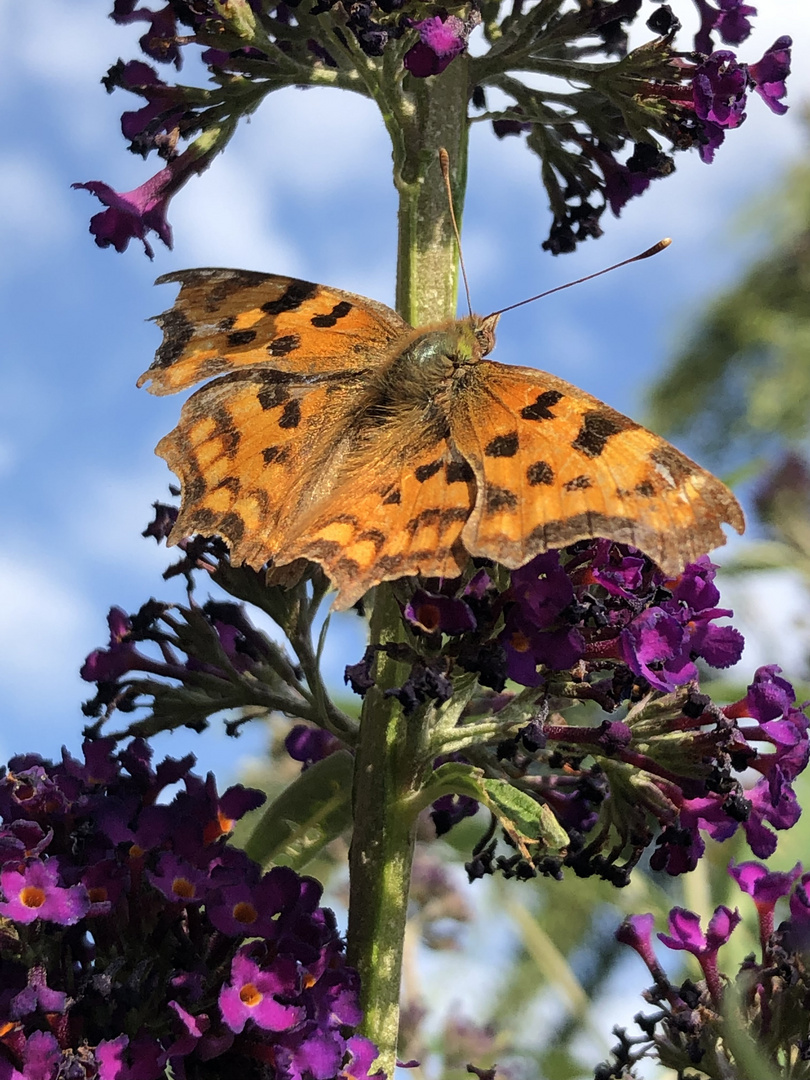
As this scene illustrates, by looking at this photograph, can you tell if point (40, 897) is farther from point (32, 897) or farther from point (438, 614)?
point (438, 614)

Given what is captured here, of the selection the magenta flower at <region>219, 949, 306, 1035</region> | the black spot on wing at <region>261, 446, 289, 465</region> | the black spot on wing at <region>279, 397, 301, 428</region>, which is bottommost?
the magenta flower at <region>219, 949, 306, 1035</region>

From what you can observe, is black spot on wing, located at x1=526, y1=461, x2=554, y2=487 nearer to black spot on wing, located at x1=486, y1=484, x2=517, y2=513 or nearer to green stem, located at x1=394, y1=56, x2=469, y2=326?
black spot on wing, located at x1=486, y1=484, x2=517, y2=513

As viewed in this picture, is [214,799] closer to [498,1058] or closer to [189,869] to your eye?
[189,869]

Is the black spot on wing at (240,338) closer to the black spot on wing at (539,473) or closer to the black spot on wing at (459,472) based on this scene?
the black spot on wing at (459,472)

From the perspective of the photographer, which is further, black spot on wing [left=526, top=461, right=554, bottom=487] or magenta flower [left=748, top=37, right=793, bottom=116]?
magenta flower [left=748, top=37, right=793, bottom=116]

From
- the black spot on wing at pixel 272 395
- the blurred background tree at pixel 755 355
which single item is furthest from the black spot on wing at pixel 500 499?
the blurred background tree at pixel 755 355

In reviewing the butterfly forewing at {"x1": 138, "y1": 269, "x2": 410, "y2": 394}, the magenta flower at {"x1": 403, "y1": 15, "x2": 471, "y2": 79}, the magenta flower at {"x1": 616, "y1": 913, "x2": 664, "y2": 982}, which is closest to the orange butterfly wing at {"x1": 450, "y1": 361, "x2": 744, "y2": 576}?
the butterfly forewing at {"x1": 138, "y1": 269, "x2": 410, "y2": 394}

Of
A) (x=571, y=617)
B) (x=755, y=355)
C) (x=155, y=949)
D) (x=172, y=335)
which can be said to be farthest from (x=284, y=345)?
(x=755, y=355)
